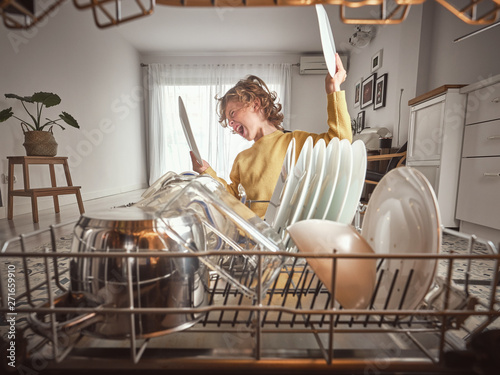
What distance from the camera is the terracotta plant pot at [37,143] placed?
2120 millimetres

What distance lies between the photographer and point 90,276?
0.26 metres

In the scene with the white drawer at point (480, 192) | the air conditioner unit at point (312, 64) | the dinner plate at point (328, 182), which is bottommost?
the white drawer at point (480, 192)

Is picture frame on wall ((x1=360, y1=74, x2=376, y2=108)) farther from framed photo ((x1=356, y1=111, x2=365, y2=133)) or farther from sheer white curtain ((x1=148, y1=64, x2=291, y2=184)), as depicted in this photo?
sheer white curtain ((x1=148, y1=64, x2=291, y2=184))

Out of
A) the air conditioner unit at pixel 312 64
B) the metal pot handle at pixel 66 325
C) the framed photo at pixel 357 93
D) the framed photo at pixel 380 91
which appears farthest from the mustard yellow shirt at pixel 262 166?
the air conditioner unit at pixel 312 64

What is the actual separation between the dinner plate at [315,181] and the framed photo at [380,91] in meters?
3.35

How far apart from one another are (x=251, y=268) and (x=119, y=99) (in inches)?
176

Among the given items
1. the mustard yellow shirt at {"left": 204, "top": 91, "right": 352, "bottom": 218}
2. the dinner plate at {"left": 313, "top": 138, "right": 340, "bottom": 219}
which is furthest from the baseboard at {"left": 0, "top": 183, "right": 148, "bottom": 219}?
the dinner plate at {"left": 313, "top": 138, "right": 340, "bottom": 219}

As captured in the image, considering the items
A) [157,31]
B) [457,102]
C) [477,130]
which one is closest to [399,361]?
[477,130]

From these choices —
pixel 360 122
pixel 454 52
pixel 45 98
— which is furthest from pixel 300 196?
pixel 360 122

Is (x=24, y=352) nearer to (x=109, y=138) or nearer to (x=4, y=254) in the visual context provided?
(x=4, y=254)

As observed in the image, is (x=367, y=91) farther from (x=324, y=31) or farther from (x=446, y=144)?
(x=324, y=31)

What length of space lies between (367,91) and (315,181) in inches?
157

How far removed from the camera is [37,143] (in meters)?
2.13

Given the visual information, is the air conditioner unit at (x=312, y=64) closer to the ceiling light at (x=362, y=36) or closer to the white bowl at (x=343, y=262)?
the ceiling light at (x=362, y=36)
